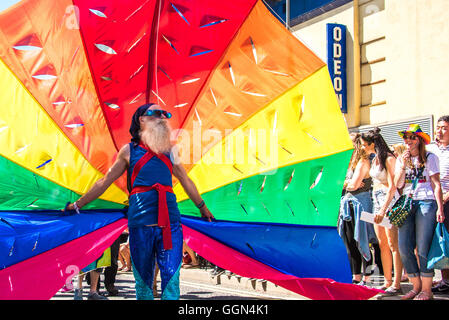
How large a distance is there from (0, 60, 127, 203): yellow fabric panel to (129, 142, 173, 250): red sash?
0.72m

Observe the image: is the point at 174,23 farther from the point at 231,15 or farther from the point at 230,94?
the point at 230,94

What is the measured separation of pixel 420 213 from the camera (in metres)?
6.12

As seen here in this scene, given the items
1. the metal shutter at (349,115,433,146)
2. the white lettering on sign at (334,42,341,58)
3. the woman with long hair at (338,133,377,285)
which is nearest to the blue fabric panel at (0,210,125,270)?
the woman with long hair at (338,133,377,285)

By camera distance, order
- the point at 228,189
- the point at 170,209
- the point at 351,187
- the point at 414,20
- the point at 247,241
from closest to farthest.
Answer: the point at 170,209 → the point at 247,241 → the point at 228,189 → the point at 351,187 → the point at 414,20

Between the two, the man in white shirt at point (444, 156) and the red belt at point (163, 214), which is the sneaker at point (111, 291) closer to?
the red belt at point (163, 214)

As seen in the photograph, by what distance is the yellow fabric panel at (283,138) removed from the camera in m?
4.81

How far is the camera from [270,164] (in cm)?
485

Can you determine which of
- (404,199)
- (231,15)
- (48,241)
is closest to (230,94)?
(231,15)

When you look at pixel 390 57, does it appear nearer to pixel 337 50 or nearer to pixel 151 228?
pixel 337 50

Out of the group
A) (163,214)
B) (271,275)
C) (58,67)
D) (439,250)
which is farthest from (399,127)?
(163,214)

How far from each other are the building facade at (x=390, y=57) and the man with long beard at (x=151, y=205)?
8314 mm

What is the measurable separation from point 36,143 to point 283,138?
2.16m

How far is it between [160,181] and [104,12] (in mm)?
1716

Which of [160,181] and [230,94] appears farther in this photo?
[230,94]
